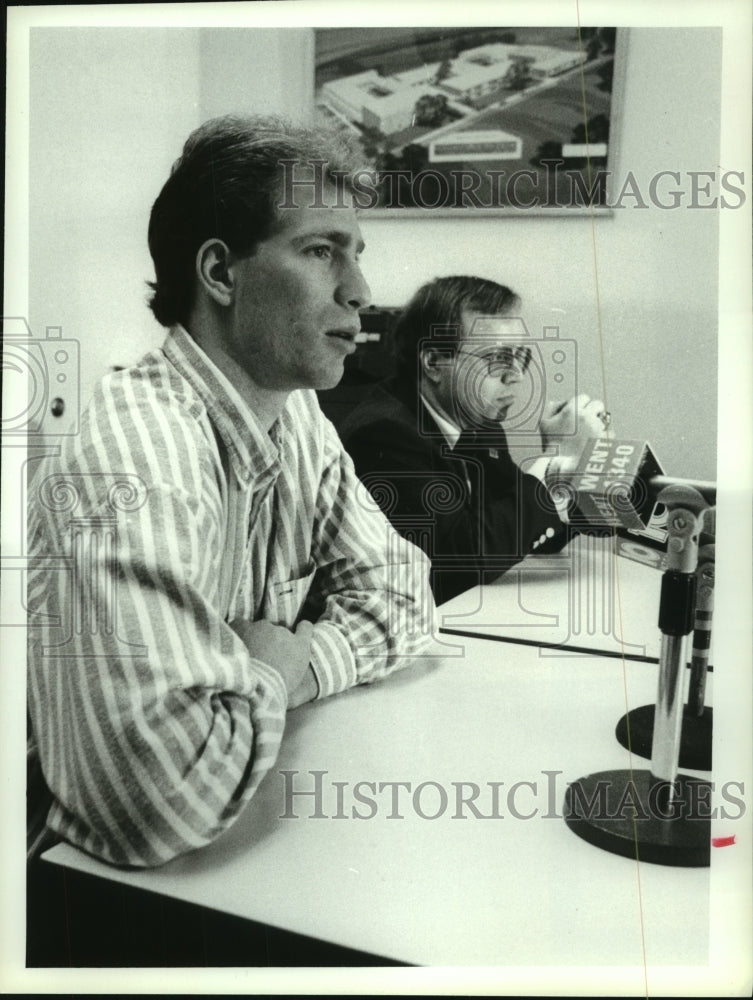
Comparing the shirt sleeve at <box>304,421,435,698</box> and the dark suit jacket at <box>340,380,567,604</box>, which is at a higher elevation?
the dark suit jacket at <box>340,380,567,604</box>

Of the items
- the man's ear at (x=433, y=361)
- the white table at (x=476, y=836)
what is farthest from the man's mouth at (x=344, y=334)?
the white table at (x=476, y=836)

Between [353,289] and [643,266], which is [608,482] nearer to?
[643,266]

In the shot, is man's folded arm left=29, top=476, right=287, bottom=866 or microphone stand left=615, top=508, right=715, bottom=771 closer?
man's folded arm left=29, top=476, right=287, bottom=866

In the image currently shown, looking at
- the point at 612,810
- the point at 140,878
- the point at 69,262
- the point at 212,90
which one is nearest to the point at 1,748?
the point at 140,878

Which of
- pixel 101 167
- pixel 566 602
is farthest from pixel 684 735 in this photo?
pixel 101 167

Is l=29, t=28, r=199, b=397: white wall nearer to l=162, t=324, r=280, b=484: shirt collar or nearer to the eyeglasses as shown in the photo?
l=162, t=324, r=280, b=484: shirt collar

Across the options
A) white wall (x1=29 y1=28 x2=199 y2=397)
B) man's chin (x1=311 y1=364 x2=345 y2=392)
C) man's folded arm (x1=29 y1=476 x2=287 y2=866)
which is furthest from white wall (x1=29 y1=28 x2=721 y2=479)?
man's folded arm (x1=29 y1=476 x2=287 y2=866)

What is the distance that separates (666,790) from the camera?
132 cm

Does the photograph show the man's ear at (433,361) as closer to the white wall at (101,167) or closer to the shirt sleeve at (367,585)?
the shirt sleeve at (367,585)

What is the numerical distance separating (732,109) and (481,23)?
38 centimetres

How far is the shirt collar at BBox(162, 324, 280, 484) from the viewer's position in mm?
1298

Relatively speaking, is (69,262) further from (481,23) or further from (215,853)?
(215,853)

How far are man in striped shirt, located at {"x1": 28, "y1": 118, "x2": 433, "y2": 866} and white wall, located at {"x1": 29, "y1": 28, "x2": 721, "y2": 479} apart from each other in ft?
0.15

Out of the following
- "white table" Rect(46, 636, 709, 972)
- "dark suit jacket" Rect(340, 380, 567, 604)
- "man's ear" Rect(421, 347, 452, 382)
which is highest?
"man's ear" Rect(421, 347, 452, 382)
